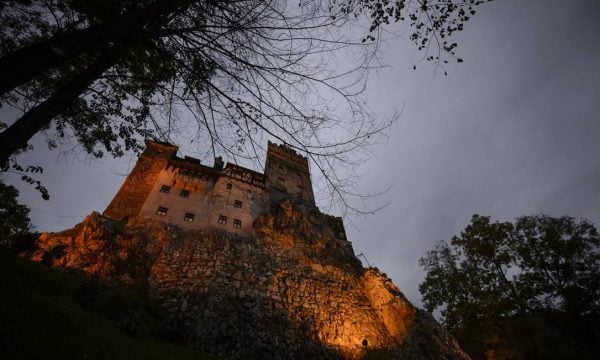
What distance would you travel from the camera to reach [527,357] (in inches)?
659

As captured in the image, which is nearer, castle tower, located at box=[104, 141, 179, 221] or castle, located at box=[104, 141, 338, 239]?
castle tower, located at box=[104, 141, 179, 221]

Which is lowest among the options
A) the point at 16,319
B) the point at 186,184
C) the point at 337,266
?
the point at 16,319

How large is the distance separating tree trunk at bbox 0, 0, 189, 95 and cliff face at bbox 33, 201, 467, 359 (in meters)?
12.6

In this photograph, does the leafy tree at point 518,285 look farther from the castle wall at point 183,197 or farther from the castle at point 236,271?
the castle wall at point 183,197

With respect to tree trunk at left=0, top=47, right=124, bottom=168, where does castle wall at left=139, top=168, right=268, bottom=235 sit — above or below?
above

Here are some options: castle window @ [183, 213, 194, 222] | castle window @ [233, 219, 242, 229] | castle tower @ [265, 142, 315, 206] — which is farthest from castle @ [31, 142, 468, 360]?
castle tower @ [265, 142, 315, 206]

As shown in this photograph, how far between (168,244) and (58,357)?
44.6 feet

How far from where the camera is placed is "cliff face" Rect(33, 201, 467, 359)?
1395 cm

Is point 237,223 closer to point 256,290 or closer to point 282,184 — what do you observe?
point 256,290

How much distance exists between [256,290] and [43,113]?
52.4ft

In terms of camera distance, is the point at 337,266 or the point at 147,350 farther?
the point at 337,266

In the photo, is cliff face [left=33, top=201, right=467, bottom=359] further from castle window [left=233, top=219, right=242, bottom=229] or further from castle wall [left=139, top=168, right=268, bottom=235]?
castle window [left=233, top=219, right=242, bottom=229]

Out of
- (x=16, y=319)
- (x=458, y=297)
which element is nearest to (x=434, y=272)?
(x=458, y=297)

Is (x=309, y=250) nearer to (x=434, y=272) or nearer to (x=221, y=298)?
(x=221, y=298)
